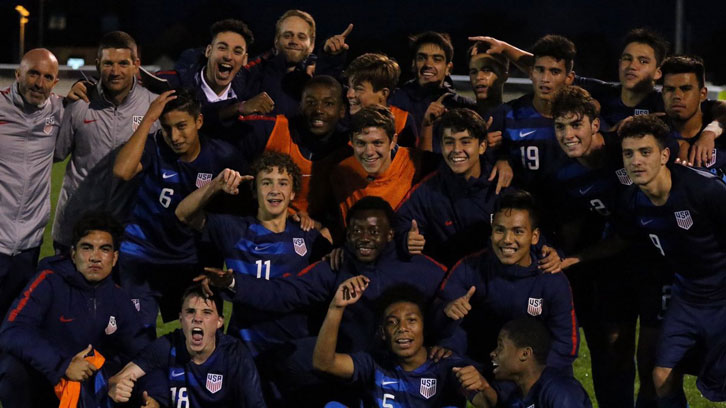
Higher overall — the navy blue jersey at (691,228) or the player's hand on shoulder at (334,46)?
the player's hand on shoulder at (334,46)

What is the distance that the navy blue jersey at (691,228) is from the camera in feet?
17.6

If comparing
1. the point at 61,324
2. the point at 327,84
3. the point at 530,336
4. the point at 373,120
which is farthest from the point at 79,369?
the point at 530,336

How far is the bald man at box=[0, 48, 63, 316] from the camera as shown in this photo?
6.19 m

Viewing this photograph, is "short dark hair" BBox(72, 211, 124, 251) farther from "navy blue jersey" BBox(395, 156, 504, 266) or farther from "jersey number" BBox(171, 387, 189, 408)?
"navy blue jersey" BBox(395, 156, 504, 266)

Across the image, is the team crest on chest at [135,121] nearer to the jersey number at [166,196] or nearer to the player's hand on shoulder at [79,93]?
the player's hand on shoulder at [79,93]

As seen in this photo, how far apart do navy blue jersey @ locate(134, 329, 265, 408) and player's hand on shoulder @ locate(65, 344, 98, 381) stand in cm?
24

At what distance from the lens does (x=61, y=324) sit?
5.64 metres

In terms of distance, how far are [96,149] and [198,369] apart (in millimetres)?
1705

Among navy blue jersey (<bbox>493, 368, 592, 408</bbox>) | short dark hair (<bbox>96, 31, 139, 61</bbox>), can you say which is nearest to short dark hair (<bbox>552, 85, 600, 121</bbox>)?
navy blue jersey (<bbox>493, 368, 592, 408</bbox>)

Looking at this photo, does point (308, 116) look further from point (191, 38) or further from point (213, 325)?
point (191, 38)

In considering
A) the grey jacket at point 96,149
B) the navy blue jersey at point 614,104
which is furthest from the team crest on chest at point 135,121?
the navy blue jersey at point 614,104

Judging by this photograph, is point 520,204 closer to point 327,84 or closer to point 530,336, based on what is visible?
point 530,336

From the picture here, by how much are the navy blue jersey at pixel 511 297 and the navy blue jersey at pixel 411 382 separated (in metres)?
0.42

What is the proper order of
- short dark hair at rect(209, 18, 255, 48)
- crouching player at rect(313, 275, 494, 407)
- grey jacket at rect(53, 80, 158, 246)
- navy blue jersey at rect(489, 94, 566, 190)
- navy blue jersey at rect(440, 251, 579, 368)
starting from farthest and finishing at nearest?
1. short dark hair at rect(209, 18, 255, 48)
2. grey jacket at rect(53, 80, 158, 246)
3. navy blue jersey at rect(489, 94, 566, 190)
4. navy blue jersey at rect(440, 251, 579, 368)
5. crouching player at rect(313, 275, 494, 407)
